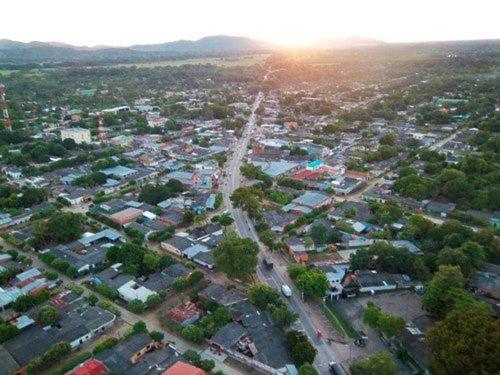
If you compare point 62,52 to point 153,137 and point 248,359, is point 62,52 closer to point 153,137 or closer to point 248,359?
point 153,137

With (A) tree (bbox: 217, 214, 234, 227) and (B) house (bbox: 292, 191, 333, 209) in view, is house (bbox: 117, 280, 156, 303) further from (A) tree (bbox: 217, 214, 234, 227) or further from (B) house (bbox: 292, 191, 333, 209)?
(B) house (bbox: 292, 191, 333, 209)

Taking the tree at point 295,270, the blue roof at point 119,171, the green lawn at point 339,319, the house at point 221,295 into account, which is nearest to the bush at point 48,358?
the house at point 221,295

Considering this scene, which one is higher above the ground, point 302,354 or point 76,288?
point 302,354

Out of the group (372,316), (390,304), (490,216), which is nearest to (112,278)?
(372,316)

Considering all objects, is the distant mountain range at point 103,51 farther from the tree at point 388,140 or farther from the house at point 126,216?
the house at point 126,216

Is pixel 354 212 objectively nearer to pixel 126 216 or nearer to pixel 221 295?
pixel 221 295

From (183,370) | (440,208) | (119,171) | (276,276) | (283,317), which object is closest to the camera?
(183,370)
